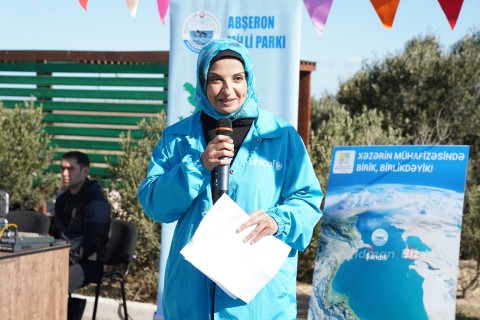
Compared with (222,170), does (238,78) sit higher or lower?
higher

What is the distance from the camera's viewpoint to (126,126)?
886 centimetres

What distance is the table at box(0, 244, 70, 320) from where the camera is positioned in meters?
4.04

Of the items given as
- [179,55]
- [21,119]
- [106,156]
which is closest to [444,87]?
[106,156]

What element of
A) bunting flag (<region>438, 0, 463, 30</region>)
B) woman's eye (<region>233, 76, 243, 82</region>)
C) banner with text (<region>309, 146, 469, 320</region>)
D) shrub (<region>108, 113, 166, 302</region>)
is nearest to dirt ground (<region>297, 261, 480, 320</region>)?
shrub (<region>108, 113, 166, 302</region>)

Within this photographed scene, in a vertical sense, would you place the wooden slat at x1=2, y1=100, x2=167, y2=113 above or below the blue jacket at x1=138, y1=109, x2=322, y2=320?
above

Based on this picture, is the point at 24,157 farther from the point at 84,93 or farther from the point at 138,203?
the point at 138,203

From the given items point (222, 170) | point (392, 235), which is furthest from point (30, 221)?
point (222, 170)

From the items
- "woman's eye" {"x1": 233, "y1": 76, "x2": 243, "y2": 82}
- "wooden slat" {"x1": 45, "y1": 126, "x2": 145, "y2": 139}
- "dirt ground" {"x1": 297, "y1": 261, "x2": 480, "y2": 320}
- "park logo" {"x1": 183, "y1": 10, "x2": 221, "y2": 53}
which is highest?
"park logo" {"x1": 183, "y1": 10, "x2": 221, "y2": 53}

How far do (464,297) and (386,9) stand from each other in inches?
190

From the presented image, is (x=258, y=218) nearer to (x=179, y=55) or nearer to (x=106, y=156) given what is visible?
(x=179, y=55)

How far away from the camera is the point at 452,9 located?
4148 mm

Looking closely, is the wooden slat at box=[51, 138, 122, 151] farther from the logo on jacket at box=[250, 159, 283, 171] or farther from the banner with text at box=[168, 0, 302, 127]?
the logo on jacket at box=[250, 159, 283, 171]

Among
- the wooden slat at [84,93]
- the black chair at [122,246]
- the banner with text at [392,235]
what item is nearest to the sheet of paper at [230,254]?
the banner with text at [392,235]

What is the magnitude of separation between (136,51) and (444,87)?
5834mm
